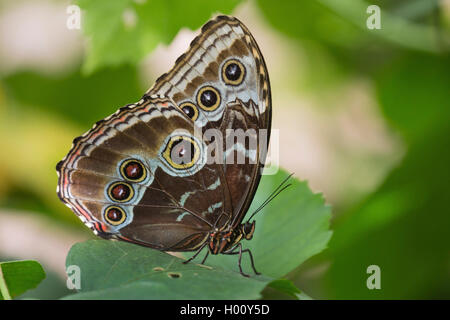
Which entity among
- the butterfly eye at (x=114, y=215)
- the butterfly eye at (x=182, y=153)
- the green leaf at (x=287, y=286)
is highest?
the butterfly eye at (x=182, y=153)

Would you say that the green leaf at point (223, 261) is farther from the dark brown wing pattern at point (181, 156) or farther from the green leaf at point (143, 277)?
the dark brown wing pattern at point (181, 156)

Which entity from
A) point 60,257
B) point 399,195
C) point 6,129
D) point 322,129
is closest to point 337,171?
point 322,129

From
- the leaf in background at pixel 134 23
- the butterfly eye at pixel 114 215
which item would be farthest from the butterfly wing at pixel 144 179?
the leaf in background at pixel 134 23

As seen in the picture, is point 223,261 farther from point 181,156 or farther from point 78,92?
point 78,92

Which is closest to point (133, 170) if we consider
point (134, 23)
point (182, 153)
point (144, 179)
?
point (144, 179)

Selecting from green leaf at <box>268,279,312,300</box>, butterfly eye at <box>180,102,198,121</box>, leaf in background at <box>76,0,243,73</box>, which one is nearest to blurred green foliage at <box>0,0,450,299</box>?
leaf in background at <box>76,0,243,73</box>

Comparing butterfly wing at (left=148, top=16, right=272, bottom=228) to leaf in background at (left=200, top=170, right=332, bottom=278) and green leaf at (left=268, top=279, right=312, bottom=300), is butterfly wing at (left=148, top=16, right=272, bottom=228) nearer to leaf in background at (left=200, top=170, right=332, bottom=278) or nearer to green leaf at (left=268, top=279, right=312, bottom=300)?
leaf in background at (left=200, top=170, right=332, bottom=278)
